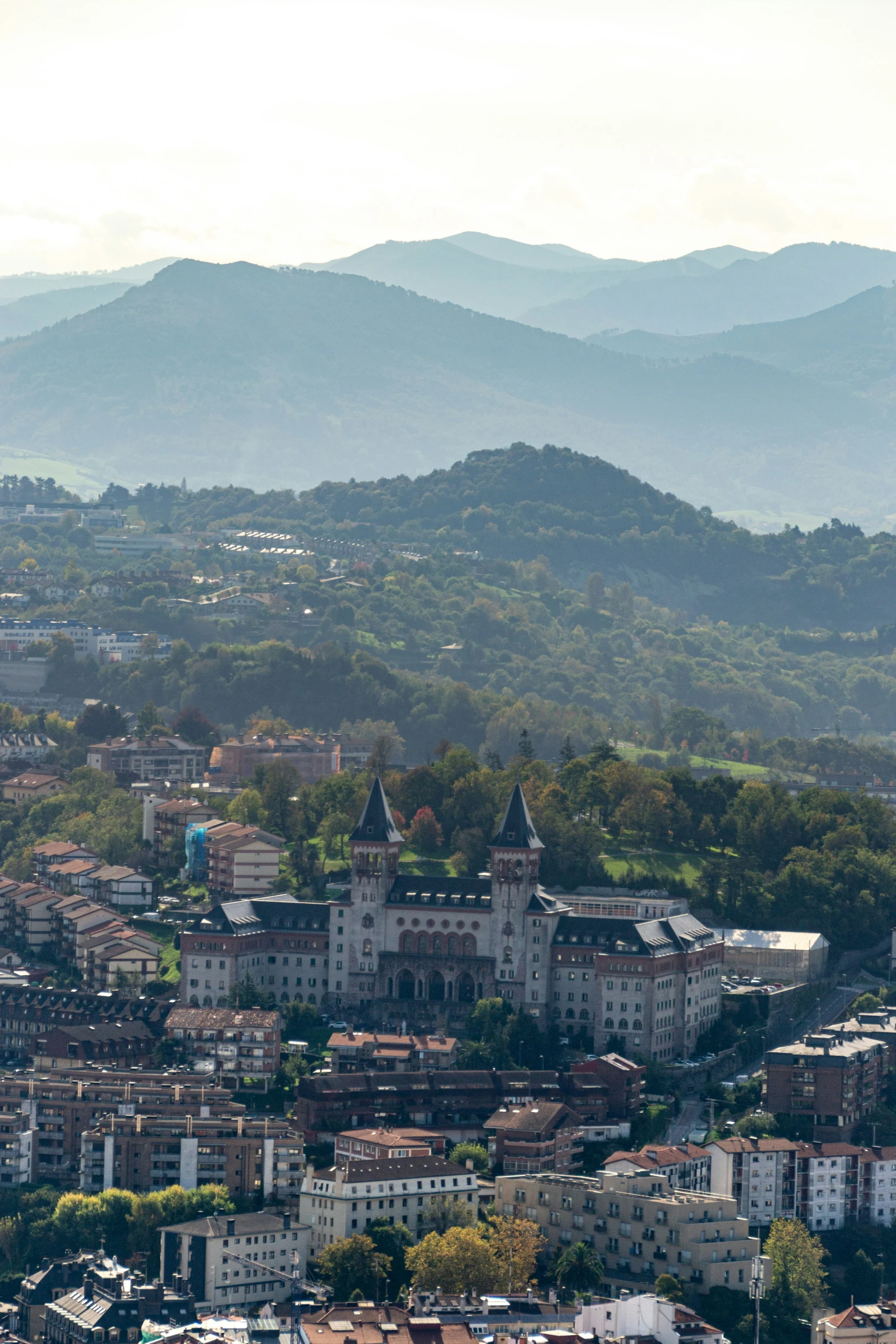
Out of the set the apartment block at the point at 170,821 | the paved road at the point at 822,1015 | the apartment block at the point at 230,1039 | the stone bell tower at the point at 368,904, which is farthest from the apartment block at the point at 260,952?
the apartment block at the point at 170,821

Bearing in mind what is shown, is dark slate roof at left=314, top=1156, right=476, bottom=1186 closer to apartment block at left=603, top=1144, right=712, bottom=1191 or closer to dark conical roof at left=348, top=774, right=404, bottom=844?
apartment block at left=603, top=1144, right=712, bottom=1191

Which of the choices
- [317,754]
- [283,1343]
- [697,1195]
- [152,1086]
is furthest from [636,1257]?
[317,754]

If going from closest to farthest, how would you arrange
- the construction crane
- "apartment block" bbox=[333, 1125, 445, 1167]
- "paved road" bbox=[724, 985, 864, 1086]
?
the construction crane, "apartment block" bbox=[333, 1125, 445, 1167], "paved road" bbox=[724, 985, 864, 1086]

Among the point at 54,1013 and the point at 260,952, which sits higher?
the point at 260,952

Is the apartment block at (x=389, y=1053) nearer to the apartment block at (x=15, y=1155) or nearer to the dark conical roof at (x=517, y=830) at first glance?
the dark conical roof at (x=517, y=830)

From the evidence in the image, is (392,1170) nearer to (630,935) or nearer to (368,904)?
(630,935)

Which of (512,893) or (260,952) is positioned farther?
(260,952)

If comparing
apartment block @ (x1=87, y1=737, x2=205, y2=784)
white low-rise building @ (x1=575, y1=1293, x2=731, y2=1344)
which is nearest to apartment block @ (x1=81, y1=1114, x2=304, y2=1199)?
white low-rise building @ (x1=575, y1=1293, x2=731, y2=1344)

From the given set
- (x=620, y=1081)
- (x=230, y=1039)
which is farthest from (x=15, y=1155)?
(x=620, y=1081)
